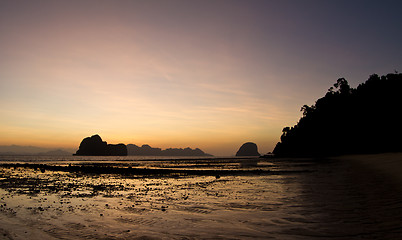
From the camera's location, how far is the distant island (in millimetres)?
94812

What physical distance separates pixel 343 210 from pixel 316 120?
144165mm

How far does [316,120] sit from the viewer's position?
144 m

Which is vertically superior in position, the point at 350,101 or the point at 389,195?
the point at 350,101

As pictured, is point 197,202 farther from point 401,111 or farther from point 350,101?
point 350,101

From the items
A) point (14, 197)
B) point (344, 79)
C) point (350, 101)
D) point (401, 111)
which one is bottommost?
point (14, 197)

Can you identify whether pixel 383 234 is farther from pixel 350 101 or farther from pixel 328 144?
pixel 328 144

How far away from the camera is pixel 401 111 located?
90375 millimetres

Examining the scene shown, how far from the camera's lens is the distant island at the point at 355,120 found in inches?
3733

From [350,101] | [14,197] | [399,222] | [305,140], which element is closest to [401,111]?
[350,101]

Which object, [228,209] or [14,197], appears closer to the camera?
[228,209]

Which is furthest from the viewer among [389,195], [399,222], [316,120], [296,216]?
[316,120]

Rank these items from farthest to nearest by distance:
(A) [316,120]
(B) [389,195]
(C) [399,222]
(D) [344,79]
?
(A) [316,120], (D) [344,79], (B) [389,195], (C) [399,222]

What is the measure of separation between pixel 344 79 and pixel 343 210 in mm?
142019

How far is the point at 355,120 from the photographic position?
114875 millimetres
